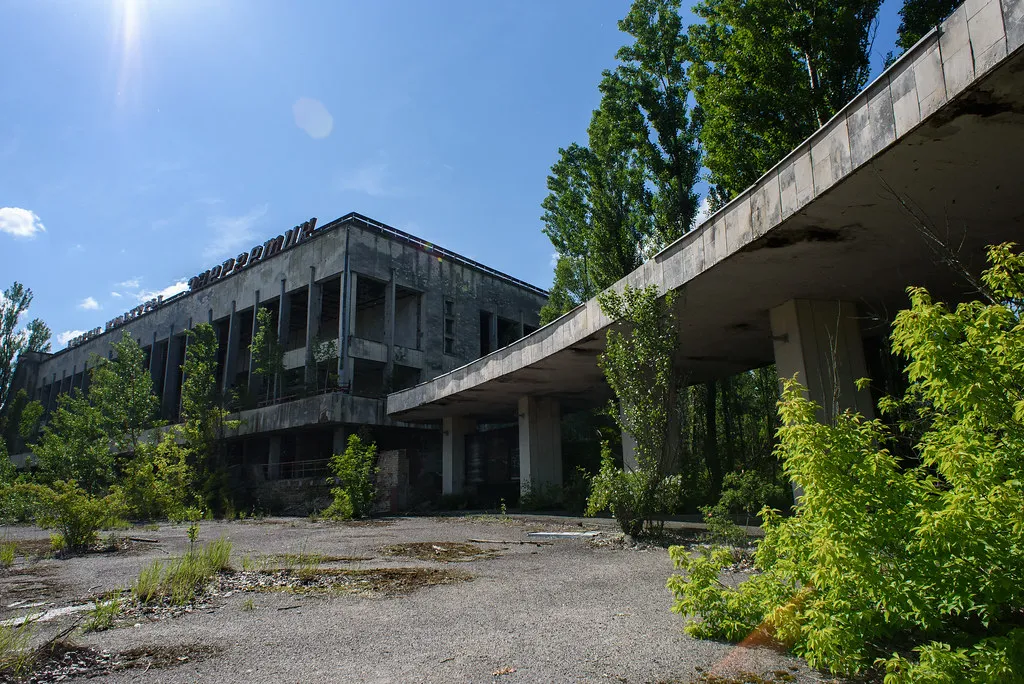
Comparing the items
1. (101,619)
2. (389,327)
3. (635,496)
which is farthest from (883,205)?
(389,327)

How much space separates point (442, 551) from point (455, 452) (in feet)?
52.5

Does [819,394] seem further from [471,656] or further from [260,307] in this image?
[260,307]

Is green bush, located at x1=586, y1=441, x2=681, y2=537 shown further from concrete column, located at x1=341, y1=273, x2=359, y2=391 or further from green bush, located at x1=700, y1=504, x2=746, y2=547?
concrete column, located at x1=341, y1=273, x2=359, y2=391

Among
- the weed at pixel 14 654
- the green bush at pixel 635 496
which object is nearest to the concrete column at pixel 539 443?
the green bush at pixel 635 496

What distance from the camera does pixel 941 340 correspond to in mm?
2945

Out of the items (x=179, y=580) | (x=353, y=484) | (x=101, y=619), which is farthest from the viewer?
(x=353, y=484)

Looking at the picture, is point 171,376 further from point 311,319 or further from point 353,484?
point 353,484

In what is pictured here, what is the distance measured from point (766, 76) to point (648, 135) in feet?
19.4

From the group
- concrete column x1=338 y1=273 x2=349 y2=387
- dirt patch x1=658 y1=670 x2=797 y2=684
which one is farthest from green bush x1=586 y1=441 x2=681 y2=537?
concrete column x1=338 y1=273 x2=349 y2=387

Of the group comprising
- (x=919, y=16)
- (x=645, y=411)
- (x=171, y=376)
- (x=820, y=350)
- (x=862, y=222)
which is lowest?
(x=645, y=411)

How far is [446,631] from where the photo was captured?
4.62 meters

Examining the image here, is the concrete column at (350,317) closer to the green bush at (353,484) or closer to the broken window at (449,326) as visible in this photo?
the broken window at (449,326)

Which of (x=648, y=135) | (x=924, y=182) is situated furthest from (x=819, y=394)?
(x=648, y=135)

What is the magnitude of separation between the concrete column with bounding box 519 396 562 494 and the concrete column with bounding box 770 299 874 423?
10.7 meters
